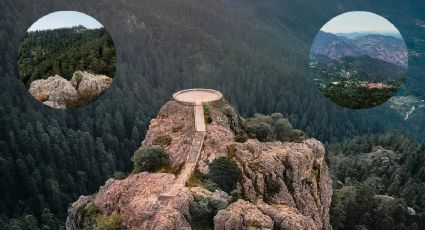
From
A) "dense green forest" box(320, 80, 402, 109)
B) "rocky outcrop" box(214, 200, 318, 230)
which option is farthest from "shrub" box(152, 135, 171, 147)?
"dense green forest" box(320, 80, 402, 109)

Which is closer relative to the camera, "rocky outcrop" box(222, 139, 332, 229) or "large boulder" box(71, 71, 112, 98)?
"large boulder" box(71, 71, 112, 98)

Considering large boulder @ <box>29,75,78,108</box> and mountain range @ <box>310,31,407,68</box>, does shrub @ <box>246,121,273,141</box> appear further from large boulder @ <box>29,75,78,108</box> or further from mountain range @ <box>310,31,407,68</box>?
large boulder @ <box>29,75,78,108</box>

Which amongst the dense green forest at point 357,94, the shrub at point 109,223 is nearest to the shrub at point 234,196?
the shrub at point 109,223

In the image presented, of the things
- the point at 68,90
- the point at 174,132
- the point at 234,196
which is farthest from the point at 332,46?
the point at 174,132

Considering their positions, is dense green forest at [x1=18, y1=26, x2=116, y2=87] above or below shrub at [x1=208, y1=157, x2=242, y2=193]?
above

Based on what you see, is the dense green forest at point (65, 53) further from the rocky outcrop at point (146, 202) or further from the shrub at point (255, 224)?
the shrub at point (255, 224)

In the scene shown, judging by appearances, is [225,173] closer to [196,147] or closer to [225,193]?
[225,193]
